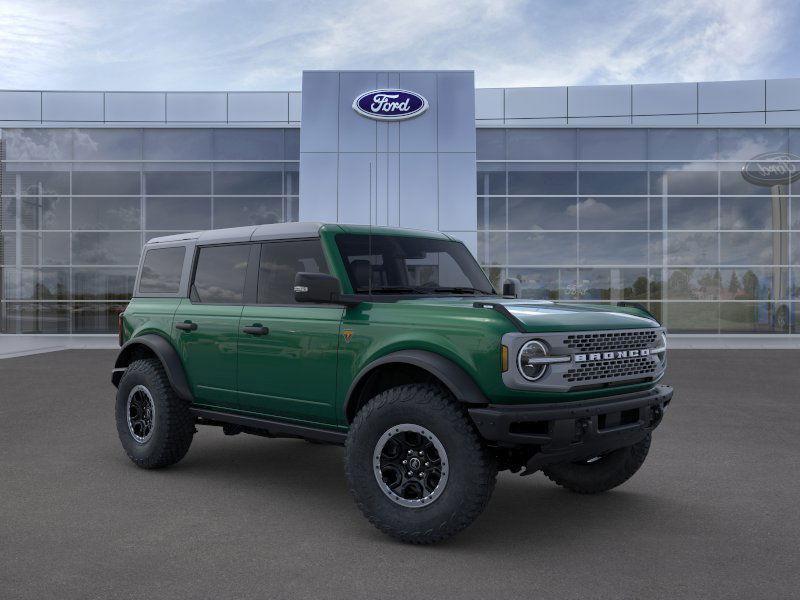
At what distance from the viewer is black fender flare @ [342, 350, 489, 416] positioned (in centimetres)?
444

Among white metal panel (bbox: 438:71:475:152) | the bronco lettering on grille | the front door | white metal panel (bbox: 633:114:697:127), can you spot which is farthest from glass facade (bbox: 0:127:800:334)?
the bronco lettering on grille

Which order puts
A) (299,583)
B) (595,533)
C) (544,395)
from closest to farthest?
(299,583) < (544,395) < (595,533)

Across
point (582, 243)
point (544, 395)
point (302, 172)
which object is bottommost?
point (544, 395)

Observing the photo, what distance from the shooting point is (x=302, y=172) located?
86.4ft

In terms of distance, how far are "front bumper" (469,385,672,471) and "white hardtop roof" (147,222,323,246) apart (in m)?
2.08

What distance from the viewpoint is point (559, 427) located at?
434 centimetres

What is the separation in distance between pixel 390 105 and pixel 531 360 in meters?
23.1

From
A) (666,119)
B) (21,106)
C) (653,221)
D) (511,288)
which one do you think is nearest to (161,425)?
(511,288)

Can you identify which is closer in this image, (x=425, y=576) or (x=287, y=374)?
(x=425, y=576)

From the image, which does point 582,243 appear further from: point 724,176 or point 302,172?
point 302,172

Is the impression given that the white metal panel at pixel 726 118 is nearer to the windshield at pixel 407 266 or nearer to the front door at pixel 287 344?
the windshield at pixel 407 266

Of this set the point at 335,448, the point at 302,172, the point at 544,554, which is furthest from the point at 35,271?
the point at 544,554

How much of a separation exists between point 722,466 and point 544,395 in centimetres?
332

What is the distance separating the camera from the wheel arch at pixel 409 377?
4461mm
